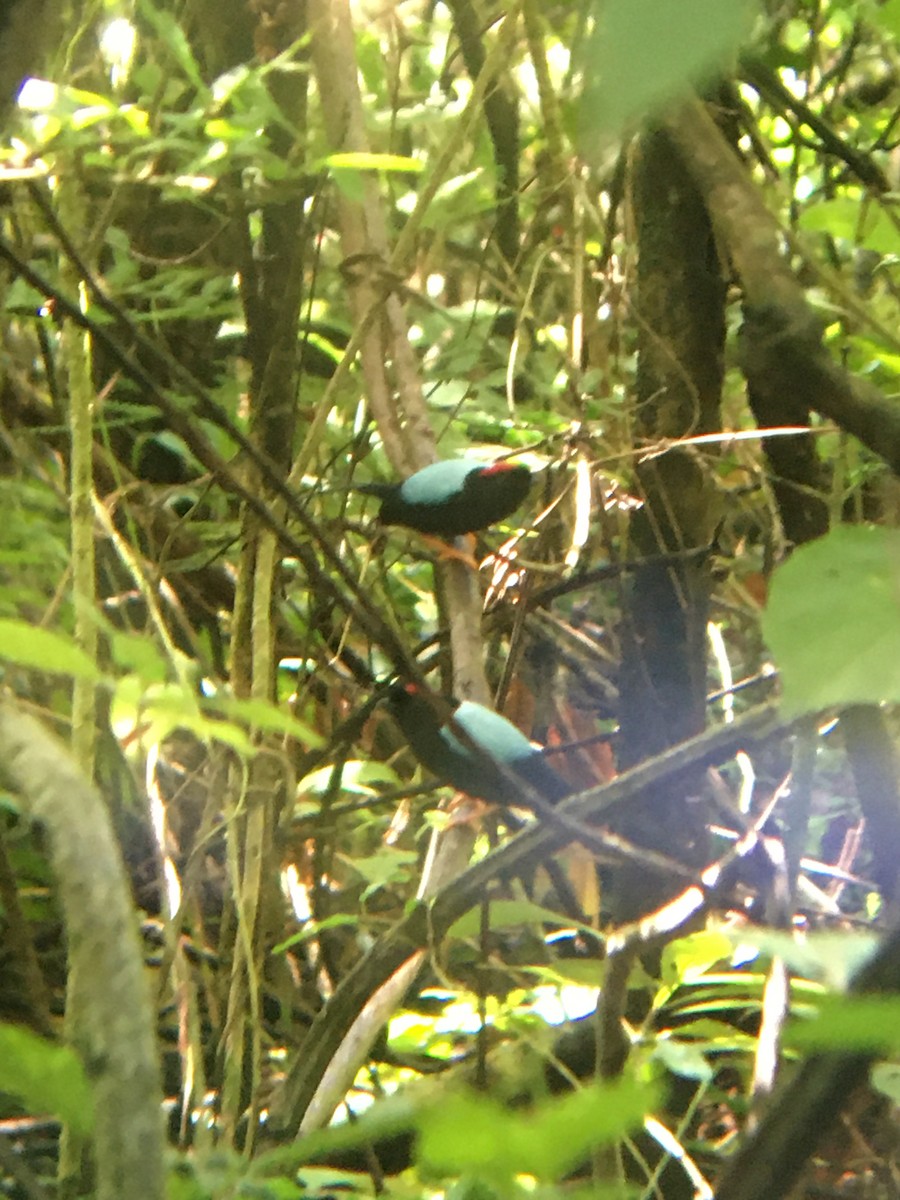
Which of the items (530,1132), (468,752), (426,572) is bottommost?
(530,1132)

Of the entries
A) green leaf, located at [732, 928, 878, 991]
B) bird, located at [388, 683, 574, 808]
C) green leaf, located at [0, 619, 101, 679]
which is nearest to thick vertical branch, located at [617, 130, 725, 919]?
bird, located at [388, 683, 574, 808]

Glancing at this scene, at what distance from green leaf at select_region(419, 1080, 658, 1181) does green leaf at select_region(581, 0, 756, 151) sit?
17 cm

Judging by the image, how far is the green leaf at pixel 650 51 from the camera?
0.17 m

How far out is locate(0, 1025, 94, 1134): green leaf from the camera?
34 cm

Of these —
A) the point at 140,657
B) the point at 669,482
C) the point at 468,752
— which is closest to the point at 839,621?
the point at 140,657

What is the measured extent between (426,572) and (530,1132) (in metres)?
1.57

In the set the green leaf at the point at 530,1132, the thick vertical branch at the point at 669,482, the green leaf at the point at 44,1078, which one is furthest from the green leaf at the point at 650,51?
the thick vertical branch at the point at 669,482

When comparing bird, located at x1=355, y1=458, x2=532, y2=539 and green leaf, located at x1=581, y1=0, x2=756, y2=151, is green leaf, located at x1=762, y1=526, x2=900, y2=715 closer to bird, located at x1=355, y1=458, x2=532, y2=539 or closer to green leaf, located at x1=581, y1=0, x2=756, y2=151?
green leaf, located at x1=581, y1=0, x2=756, y2=151

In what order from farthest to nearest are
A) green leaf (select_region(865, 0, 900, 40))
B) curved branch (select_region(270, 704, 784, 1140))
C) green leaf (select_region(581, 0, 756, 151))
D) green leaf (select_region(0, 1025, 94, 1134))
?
1. curved branch (select_region(270, 704, 784, 1140))
2. green leaf (select_region(865, 0, 900, 40))
3. green leaf (select_region(0, 1025, 94, 1134))
4. green leaf (select_region(581, 0, 756, 151))

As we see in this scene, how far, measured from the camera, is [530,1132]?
0.24 meters

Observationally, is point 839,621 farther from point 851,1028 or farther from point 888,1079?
point 888,1079

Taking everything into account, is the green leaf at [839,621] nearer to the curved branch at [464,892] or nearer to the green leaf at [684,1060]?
the curved branch at [464,892]

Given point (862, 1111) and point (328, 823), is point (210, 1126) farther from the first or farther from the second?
point (862, 1111)

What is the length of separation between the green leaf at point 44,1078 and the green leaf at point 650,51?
0.93 ft
